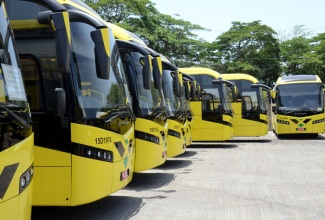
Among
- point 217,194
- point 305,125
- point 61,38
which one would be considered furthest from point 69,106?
point 305,125

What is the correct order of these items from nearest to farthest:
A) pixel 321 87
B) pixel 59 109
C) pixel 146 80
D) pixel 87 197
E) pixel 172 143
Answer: pixel 59 109, pixel 87 197, pixel 146 80, pixel 172 143, pixel 321 87

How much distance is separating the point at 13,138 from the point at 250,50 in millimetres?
45027

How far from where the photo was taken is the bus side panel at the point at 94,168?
20.7 feet

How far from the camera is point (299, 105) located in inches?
992

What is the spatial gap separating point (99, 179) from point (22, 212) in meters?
2.33

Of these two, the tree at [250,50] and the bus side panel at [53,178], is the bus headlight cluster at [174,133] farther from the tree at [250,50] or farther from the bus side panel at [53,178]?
the tree at [250,50]

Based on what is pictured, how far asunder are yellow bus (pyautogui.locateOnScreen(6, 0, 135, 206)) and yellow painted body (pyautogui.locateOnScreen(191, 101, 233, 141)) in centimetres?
1323

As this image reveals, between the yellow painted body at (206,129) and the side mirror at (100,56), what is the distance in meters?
13.9

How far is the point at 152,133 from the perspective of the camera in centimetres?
1004

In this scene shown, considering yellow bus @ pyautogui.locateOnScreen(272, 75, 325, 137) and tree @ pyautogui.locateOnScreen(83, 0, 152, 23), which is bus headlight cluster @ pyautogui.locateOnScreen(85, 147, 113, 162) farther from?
tree @ pyautogui.locateOnScreen(83, 0, 152, 23)

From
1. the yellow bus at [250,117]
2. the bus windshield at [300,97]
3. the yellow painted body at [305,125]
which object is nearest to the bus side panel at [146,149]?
the yellow bus at [250,117]

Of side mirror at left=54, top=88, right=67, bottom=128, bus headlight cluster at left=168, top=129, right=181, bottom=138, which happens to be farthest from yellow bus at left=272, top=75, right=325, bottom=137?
side mirror at left=54, top=88, right=67, bottom=128

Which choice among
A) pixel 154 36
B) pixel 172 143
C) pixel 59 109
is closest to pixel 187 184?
pixel 172 143

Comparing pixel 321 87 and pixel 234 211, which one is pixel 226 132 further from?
pixel 234 211
